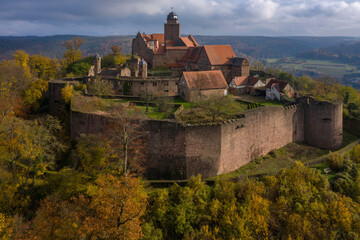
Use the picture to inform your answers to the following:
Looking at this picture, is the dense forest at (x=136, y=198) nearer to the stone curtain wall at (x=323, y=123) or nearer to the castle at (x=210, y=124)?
the castle at (x=210, y=124)

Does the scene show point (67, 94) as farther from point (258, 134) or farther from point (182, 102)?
point (258, 134)

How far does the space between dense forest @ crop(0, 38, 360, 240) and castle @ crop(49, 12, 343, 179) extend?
1614 millimetres

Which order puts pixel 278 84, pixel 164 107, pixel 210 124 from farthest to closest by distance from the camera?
pixel 278 84
pixel 164 107
pixel 210 124

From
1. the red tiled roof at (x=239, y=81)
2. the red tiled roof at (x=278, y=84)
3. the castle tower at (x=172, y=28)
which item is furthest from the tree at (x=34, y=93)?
the castle tower at (x=172, y=28)

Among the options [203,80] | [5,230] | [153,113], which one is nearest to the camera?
[5,230]

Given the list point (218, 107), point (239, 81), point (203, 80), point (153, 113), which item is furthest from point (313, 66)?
point (153, 113)

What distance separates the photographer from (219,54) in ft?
145

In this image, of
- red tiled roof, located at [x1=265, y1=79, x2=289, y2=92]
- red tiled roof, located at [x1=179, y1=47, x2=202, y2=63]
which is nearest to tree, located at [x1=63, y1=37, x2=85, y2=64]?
red tiled roof, located at [x1=179, y1=47, x2=202, y2=63]

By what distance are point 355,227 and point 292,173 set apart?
4.70 m

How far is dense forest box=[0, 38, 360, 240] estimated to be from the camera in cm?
1600

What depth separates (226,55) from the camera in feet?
146

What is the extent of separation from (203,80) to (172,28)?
2398 centimetres

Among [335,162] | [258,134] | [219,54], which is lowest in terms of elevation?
[335,162]

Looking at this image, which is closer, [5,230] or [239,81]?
[5,230]
